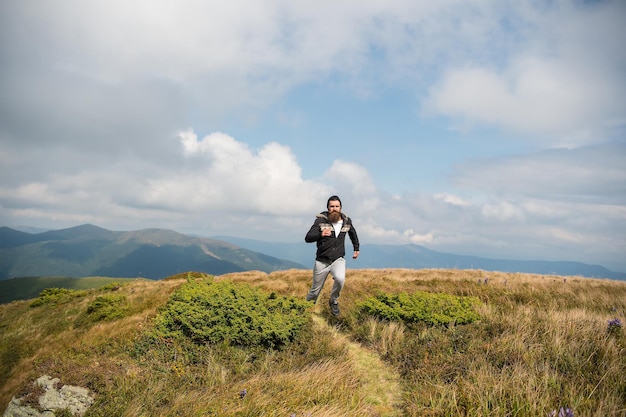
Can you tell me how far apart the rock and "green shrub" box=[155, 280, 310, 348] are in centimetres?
188

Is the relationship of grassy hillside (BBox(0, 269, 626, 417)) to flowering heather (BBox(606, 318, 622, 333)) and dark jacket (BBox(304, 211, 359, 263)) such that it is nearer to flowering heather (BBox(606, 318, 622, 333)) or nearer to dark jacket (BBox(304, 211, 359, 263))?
flowering heather (BBox(606, 318, 622, 333))

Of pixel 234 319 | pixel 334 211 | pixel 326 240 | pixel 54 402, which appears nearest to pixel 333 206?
pixel 334 211

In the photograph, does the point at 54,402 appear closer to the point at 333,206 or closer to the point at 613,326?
the point at 333,206

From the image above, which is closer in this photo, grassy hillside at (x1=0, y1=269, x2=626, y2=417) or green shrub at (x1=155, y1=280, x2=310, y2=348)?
grassy hillside at (x1=0, y1=269, x2=626, y2=417)

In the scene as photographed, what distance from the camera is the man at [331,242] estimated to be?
26.6ft

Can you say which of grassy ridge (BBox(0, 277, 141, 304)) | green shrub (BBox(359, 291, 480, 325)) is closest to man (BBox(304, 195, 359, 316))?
green shrub (BBox(359, 291, 480, 325))

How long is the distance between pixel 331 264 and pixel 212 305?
3.22m

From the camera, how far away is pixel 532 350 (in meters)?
4.77

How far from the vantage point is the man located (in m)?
8.12

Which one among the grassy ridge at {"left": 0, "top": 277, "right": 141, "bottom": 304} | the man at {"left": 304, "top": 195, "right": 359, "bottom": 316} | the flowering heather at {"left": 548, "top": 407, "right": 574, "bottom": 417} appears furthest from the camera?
the grassy ridge at {"left": 0, "top": 277, "right": 141, "bottom": 304}

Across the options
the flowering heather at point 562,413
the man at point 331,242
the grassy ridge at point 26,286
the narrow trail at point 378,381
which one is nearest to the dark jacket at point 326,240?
the man at point 331,242

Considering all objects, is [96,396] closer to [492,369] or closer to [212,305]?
[212,305]

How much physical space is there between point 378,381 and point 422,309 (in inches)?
108

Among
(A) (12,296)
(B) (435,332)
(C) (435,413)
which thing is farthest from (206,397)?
(A) (12,296)
